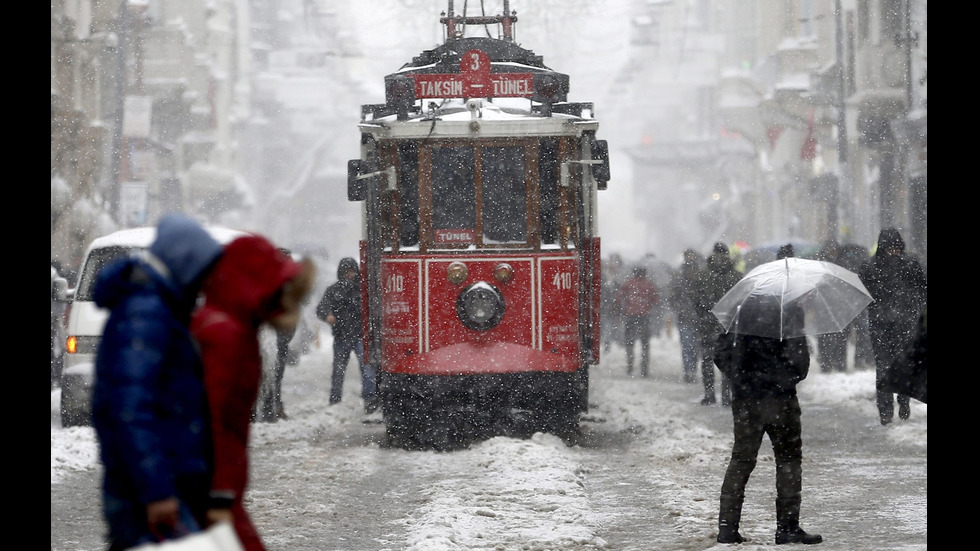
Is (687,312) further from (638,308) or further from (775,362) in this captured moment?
(775,362)

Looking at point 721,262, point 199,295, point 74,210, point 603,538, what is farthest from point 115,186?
point 199,295

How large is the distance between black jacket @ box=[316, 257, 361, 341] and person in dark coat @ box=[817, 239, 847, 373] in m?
7.13

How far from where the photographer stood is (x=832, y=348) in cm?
2141

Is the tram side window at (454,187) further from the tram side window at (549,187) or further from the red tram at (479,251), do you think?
the tram side window at (549,187)

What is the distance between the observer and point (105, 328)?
14.7ft

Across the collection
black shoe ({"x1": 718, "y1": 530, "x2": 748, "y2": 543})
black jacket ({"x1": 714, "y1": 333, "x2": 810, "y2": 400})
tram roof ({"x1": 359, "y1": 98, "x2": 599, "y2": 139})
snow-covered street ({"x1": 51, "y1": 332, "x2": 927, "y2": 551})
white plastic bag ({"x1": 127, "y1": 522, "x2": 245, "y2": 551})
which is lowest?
snow-covered street ({"x1": 51, "y1": 332, "x2": 927, "y2": 551})

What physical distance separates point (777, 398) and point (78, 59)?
30.2 meters

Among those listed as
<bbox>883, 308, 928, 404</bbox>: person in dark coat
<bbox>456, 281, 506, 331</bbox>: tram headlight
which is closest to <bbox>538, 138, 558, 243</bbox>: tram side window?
<bbox>456, 281, 506, 331</bbox>: tram headlight

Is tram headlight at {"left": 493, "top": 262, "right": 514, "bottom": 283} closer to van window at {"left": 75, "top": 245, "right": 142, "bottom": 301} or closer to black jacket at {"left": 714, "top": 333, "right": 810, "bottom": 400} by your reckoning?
van window at {"left": 75, "top": 245, "right": 142, "bottom": 301}

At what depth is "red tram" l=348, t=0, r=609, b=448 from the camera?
13.5 m

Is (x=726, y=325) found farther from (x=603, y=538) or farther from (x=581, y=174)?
(x=581, y=174)

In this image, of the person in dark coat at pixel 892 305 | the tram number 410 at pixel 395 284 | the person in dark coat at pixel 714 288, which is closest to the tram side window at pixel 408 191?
the tram number 410 at pixel 395 284

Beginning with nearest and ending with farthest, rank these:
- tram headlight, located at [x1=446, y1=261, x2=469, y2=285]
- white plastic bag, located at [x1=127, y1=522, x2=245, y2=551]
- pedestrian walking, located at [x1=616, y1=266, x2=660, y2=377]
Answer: white plastic bag, located at [x1=127, y1=522, x2=245, y2=551] → tram headlight, located at [x1=446, y1=261, x2=469, y2=285] → pedestrian walking, located at [x1=616, y1=266, x2=660, y2=377]

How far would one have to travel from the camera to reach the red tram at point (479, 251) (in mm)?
13477
